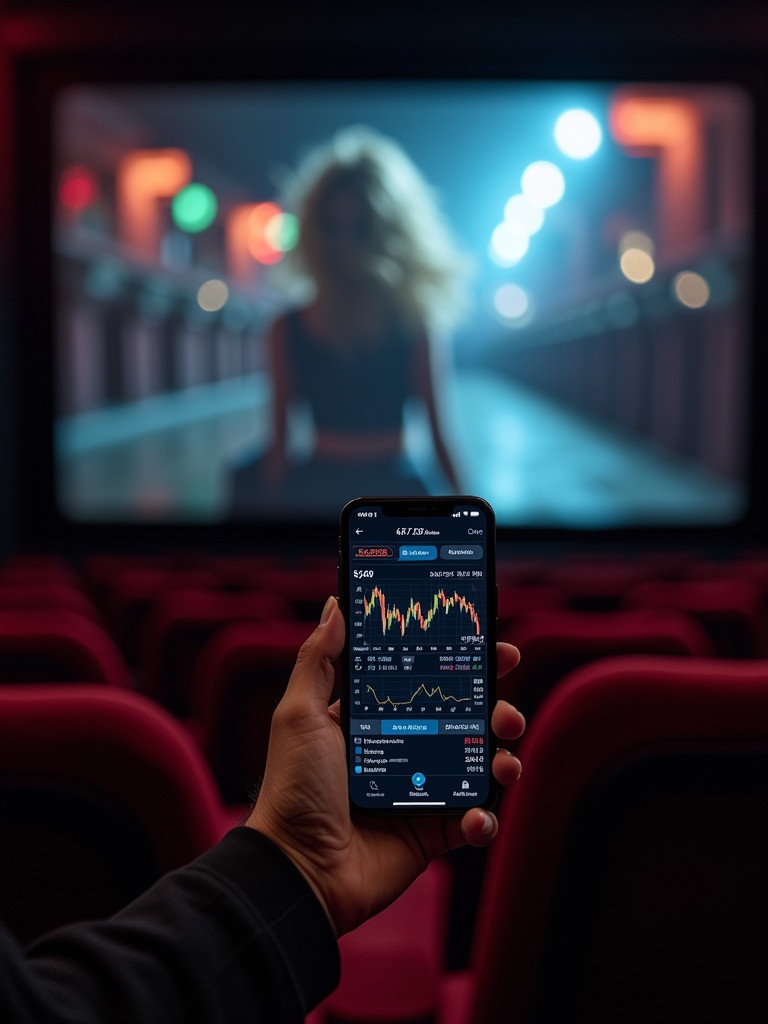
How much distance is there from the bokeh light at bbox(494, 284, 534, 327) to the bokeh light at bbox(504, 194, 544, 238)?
0.33 m

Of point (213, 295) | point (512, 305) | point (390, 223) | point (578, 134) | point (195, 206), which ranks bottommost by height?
point (512, 305)

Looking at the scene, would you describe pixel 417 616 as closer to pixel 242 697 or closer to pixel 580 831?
pixel 580 831

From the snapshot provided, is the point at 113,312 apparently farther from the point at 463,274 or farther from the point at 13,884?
the point at 13,884

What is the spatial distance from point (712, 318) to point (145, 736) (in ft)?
22.1

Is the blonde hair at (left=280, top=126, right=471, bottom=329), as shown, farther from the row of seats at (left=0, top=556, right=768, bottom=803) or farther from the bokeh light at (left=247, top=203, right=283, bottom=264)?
the row of seats at (left=0, top=556, right=768, bottom=803)

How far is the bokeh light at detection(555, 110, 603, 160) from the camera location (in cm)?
641

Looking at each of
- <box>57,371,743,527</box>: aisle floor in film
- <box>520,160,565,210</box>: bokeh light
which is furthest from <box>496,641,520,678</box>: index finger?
<box>520,160,565,210</box>: bokeh light

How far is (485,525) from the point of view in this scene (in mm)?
984

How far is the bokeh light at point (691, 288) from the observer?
6812 millimetres

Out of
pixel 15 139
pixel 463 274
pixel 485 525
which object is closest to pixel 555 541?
pixel 463 274

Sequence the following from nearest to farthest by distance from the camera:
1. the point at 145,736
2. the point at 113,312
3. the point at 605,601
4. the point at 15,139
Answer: the point at 145,736, the point at 605,601, the point at 15,139, the point at 113,312

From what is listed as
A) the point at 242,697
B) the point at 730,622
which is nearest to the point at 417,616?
the point at 242,697

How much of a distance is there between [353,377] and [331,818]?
19.4ft

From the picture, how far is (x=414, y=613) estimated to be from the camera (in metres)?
0.96
